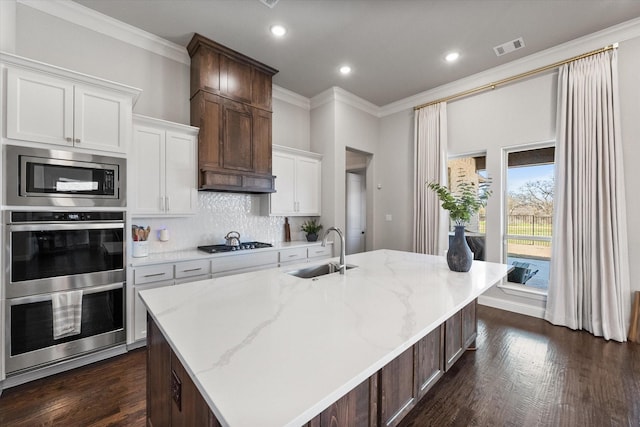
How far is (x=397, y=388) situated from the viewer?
A: 1.28m

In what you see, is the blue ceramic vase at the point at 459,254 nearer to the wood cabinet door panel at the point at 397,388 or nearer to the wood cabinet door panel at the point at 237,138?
the wood cabinet door panel at the point at 397,388

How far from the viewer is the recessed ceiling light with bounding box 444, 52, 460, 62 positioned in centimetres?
332

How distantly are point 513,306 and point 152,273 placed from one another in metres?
4.28

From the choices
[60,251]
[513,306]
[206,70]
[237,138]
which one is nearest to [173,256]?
[60,251]

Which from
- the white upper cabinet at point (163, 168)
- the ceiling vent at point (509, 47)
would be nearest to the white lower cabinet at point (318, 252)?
the white upper cabinet at point (163, 168)

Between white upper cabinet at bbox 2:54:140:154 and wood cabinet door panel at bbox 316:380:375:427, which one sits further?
white upper cabinet at bbox 2:54:140:154

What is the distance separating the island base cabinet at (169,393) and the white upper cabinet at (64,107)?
177cm

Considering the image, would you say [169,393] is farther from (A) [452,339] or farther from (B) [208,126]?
(B) [208,126]

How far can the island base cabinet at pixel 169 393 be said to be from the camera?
2.99 feet

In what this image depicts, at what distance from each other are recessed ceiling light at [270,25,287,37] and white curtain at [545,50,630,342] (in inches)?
125

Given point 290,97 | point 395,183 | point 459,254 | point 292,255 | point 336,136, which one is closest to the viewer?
point 459,254

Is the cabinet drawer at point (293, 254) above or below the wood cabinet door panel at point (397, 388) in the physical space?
above

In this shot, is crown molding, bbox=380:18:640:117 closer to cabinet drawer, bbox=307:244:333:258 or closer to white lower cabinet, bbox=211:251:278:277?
cabinet drawer, bbox=307:244:333:258

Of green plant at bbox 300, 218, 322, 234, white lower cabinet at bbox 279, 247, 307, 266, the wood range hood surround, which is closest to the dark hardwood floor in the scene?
white lower cabinet at bbox 279, 247, 307, 266
